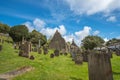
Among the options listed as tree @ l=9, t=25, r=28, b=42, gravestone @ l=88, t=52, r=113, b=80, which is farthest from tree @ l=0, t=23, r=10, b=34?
gravestone @ l=88, t=52, r=113, b=80

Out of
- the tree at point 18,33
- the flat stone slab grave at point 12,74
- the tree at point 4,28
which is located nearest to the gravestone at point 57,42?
the tree at point 18,33

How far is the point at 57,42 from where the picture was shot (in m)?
75.2

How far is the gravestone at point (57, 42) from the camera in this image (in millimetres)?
74438

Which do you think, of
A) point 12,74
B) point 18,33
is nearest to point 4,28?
point 18,33

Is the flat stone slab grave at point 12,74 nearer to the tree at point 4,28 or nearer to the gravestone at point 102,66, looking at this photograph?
the gravestone at point 102,66

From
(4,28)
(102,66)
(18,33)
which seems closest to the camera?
(102,66)

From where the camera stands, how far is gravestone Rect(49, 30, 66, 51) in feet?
244

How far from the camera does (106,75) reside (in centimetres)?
755

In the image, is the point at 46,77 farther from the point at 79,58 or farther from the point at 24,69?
the point at 79,58

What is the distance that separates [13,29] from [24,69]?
5987cm

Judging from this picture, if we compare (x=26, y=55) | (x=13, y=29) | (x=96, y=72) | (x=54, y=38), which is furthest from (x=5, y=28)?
(x=96, y=72)

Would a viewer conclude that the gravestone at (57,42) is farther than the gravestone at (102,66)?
Yes

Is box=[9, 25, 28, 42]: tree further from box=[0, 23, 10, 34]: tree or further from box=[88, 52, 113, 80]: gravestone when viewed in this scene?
box=[88, 52, 113, 80]: gravestone

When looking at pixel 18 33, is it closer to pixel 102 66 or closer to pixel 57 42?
pixel 57 42
